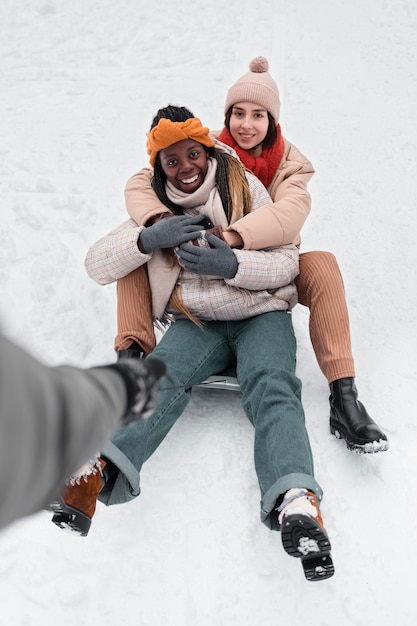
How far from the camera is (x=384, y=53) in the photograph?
4.22 metres

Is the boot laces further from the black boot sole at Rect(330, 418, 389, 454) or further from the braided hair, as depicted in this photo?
the braided hair

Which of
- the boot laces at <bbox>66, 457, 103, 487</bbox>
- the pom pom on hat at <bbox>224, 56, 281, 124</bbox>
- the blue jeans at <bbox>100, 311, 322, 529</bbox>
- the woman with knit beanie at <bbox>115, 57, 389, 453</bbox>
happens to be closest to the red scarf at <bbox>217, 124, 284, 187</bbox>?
the woman with knit beanie at <bbox>115, 57, 389, 453</bbox>

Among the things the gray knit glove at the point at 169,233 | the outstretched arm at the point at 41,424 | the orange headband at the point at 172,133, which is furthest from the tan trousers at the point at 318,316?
the outstretched arm at the point at 41,424

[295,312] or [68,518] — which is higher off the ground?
[295,312]

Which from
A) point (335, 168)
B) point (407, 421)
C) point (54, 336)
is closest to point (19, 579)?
point (54, 336)

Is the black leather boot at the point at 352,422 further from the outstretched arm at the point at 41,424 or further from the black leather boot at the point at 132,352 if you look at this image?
the outstretched arm at the point at 41,424

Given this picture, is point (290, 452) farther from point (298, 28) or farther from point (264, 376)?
point (298, 28)

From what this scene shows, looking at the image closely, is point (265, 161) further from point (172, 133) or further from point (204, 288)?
point (204, 288)

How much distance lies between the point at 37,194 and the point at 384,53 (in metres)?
2.70

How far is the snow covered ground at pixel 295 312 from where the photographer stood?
1.46 metres

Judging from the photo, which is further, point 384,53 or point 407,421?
point 384,53

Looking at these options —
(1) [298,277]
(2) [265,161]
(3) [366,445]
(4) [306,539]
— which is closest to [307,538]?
(4) [306,539]

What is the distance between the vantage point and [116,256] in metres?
1.82

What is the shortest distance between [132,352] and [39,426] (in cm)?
124
